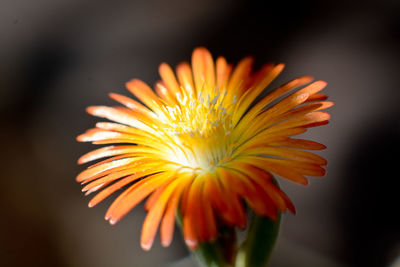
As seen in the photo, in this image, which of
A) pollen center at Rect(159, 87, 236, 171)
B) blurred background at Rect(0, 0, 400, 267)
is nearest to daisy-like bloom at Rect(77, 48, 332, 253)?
pollen center at Rect(159, 87, 236, 171)

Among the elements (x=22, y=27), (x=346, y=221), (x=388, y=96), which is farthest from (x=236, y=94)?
(x=22, y=27)

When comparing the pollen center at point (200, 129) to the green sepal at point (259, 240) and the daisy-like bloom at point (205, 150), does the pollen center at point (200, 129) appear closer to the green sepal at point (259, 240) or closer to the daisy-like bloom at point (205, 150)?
the daisy-like bloom at point (205, 150)

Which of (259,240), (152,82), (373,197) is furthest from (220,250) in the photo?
(152,82)

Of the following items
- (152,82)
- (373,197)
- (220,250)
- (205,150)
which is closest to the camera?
(220,250)

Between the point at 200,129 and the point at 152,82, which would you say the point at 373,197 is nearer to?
the point at 200,129

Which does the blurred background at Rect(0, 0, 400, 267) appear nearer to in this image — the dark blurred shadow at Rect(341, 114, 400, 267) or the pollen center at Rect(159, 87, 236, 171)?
the dark blurred shadow at Rect(341, 114, 400, 267)
